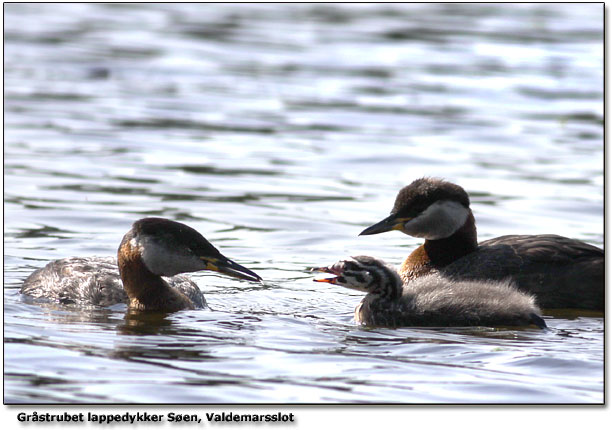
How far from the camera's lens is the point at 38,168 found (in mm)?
15000

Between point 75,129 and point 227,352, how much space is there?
9902mm

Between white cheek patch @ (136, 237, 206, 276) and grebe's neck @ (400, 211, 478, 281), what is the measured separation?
66.0 inches

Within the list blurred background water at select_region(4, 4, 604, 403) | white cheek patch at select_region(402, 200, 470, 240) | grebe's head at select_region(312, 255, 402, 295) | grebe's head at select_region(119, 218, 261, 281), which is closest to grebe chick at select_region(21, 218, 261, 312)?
grebe's head at select_region(119, 218, 261, 281)

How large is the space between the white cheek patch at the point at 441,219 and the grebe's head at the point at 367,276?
69 centimetres

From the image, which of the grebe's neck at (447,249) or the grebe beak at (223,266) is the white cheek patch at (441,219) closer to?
the grebe's neck at (447,249)

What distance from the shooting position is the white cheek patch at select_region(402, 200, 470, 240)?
955 cm

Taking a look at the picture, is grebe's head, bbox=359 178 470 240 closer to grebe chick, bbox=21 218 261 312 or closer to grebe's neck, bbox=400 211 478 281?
grebe's neck, bbox=400 211 478 281

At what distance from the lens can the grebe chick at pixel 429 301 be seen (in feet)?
28.7

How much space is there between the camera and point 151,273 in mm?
9438

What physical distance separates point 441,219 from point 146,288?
2.32m

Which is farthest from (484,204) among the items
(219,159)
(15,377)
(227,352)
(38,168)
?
(15,377)

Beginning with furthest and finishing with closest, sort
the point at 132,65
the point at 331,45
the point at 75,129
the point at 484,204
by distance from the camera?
the point at 331,45 < the point at 132,65 < the point at 75,129 < the point at 484,204

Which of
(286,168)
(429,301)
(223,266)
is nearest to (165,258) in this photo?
(223,266)

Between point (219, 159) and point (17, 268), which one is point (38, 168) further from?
point (17, 268)
